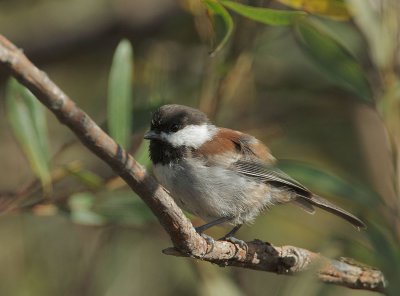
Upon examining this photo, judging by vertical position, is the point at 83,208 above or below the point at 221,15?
below

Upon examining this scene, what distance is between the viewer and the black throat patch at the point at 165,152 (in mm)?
3561

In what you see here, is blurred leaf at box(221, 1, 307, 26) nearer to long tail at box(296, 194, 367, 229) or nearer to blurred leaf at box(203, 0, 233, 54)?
blurred leaf at box(203, 0, 233, 54)

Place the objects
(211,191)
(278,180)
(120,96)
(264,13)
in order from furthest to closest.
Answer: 1. (278,180)
2. (211,191)
3. (120,96)
4. (264,13)

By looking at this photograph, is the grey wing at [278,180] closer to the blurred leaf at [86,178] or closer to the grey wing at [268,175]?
the grey wing at [268,175]

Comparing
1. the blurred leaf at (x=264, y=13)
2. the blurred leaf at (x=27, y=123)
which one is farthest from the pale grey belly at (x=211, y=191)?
the blurred leaf at (x=264, y=13)

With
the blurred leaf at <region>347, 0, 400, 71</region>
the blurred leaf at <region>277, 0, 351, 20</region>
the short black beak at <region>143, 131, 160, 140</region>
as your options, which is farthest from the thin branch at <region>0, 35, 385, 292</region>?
the blurred leaf at <region>277, 0, 351, 20</region>

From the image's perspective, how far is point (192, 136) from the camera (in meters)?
3.71

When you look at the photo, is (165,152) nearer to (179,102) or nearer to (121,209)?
(121,209)

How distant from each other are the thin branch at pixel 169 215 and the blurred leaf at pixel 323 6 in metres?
1.04

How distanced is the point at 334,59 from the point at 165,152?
95 centimetres

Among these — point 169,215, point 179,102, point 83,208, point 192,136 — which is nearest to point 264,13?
point 169,215

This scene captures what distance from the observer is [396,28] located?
3123 millimetres

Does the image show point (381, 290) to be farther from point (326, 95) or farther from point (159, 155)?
point (326, 95)

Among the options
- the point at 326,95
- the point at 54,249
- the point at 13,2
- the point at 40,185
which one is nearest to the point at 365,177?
the point at 326,95
